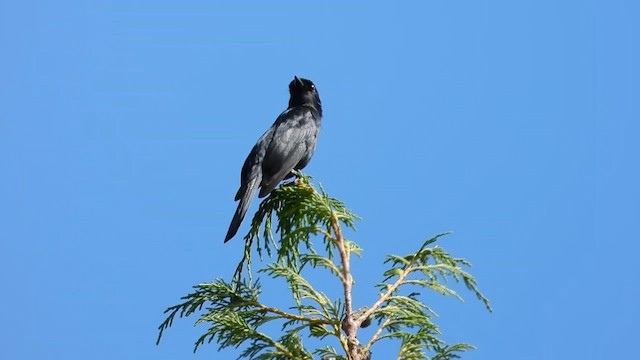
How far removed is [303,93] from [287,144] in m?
1.30

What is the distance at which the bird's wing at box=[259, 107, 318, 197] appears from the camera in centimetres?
612

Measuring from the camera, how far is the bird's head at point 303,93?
7703mm

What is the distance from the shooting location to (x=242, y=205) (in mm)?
5723

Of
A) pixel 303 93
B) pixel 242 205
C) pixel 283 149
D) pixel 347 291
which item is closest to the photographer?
pixel 347 291

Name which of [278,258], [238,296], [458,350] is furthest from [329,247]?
[458,350]

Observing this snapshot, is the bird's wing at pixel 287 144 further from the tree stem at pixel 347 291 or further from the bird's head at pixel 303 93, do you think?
the tree stem at pixel 347 291

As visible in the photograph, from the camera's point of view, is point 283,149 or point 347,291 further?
point 283,149

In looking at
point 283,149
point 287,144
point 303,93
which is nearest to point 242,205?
point 283,149

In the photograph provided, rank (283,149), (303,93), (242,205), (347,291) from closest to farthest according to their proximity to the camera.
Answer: (347,291), (242,205), (283,149), (303,93)

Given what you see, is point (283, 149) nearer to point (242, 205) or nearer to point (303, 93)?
point (242, 205)

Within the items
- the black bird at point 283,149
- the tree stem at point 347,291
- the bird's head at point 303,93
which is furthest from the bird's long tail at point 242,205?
the bird's head at point 303,93

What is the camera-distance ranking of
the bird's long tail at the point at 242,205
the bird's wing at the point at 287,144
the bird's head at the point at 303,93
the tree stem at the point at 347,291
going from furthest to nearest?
the bird's head at the point at 303,93 → the bird's wing at the point at 287,144 → the bird's long tail at the point at 242,205 → the tree stem at the point at 347,291

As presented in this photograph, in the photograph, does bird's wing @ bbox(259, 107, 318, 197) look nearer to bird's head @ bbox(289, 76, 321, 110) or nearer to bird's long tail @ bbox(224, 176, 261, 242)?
bird's long tail @ bbox(224, 176, 261, 242)

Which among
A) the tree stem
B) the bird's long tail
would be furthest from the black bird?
the tree stem
